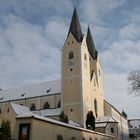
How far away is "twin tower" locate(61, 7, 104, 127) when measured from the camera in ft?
147

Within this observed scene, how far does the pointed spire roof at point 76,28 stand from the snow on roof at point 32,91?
1188 centimetres

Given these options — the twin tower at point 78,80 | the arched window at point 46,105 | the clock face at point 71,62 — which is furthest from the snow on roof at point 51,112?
the clock face at point 71,62

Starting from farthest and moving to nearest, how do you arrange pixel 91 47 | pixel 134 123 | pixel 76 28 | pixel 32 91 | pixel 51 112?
pixel 134 123
pixel 32 91
pixel 91 47
pixel 76 28
pixel 51 112

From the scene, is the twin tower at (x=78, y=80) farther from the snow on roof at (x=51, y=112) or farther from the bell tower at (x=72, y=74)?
the snow on roof at (x=51, y=112)

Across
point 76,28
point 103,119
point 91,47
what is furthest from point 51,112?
point 91,47

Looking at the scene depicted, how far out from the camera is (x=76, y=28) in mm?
51219

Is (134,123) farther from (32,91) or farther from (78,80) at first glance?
(78,80)

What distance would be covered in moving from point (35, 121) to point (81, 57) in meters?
26.9

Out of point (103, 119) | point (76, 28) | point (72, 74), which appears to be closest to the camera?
point (103, 119)

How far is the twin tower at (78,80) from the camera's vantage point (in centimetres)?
4491

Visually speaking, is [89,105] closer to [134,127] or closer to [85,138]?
[85,138]

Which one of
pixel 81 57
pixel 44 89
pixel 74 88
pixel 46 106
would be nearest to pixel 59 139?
pixel 74 88

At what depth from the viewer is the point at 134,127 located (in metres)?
92.6

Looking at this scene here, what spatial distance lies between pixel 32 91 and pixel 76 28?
18251 millimetres
